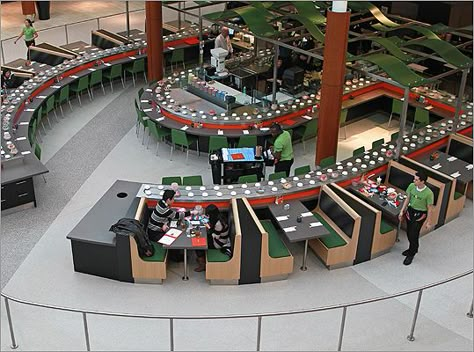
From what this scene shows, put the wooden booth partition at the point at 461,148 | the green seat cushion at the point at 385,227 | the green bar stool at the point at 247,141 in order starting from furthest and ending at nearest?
the green bar stool at the point at 247,141, the wooden booth partition at the point at 461,148, the green seat cushion at the point at 385,227

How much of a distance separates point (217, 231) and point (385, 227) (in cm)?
284

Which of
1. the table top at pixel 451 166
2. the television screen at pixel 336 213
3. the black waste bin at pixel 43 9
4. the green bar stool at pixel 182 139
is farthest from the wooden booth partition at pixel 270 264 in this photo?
the black waste bin at pixel 43 9

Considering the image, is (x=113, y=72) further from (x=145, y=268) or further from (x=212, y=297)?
(x=212, y=297)

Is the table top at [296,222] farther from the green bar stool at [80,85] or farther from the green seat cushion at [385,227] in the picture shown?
the green bar stool at [80,85]

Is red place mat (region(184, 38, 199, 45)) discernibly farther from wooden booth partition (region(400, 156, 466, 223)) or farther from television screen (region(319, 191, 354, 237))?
television screen (region(319, 191, 354, 237))

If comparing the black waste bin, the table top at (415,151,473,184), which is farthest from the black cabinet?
the black waste bin

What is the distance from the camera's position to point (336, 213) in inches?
388

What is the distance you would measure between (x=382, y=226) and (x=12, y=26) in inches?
683

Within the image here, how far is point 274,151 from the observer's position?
11.5 metres

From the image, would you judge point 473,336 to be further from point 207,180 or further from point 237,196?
point 207,180

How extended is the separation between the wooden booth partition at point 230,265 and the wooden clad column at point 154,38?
7689 mm

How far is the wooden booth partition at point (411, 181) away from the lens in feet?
34.1

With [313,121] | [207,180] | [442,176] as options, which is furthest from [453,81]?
[207,180]

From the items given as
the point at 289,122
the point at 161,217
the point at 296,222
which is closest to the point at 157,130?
the point at 289,122
